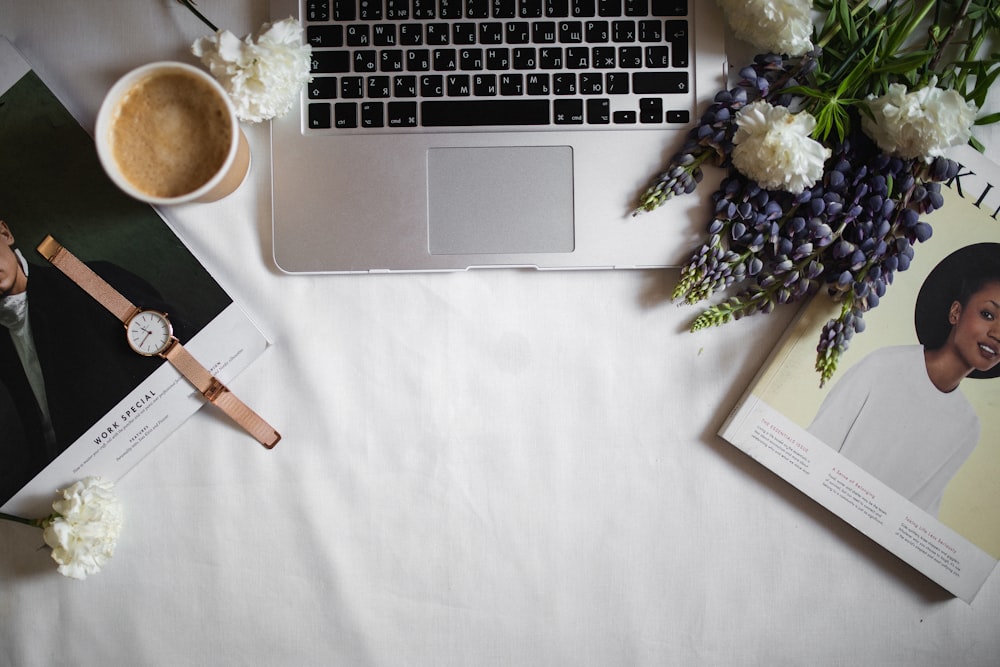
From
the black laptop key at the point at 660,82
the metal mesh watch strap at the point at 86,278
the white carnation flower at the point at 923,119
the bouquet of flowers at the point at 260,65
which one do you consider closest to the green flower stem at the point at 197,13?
the bouquet of flowers at the point at 260,65

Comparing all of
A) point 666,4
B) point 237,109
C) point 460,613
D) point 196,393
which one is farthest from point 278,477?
point 666,4

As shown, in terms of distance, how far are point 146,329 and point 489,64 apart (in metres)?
0.43

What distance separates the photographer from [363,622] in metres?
0.73

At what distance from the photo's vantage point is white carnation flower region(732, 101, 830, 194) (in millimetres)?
625

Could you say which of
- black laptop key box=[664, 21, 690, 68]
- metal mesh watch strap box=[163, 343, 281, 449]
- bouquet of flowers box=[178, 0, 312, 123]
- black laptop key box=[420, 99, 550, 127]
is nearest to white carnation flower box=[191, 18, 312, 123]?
bouquet of flowers box=[178, 0, 312, 123]

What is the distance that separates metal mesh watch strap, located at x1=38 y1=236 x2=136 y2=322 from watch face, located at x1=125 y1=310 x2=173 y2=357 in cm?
1

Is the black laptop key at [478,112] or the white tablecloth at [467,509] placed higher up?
the black laptop key at [478,112]

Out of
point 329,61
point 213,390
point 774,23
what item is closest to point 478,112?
point 329,61

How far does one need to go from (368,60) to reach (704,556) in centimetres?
60

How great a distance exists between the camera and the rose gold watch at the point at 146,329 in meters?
0.71

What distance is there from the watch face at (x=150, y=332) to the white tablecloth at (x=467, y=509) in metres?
0.07

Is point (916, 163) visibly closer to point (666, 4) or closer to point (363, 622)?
point (666, 4)

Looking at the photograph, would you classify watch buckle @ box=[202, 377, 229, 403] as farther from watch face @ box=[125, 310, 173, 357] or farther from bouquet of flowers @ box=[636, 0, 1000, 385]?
bouquet of flowers @ box=[636, 0, 1000, 385]

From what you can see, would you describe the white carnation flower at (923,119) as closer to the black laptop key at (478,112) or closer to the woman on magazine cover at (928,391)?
the woman on magazine cover at (928,391)
